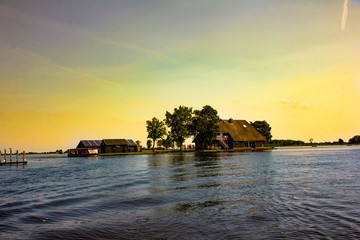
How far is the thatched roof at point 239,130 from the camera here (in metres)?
97.4

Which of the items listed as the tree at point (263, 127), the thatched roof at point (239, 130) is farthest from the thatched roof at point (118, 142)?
the tree at point (263, 127)

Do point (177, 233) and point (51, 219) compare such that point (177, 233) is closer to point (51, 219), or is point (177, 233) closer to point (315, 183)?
point (51, 219)

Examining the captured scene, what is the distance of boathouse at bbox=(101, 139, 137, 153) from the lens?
105000 millimetres

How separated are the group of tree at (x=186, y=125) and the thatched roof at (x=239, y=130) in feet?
25.4

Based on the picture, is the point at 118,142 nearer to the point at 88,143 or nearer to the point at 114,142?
the point at 114,142

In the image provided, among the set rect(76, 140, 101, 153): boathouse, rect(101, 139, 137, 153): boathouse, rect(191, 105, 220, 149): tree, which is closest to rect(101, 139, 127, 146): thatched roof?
rect(101, 139, 137, 153): boathouse

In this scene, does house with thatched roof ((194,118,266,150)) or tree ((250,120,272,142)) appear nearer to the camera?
house with thatched roof ((194,118,266,150))

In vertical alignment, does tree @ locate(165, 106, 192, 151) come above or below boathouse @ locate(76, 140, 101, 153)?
above

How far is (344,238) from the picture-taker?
8.53 m

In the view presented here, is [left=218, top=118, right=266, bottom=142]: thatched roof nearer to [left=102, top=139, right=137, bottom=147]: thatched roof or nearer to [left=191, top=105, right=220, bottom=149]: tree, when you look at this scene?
[left=191, top=105, right=220, bottom=149]: tree

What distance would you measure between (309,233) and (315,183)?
11.7 metres

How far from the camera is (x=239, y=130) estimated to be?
100438 mm

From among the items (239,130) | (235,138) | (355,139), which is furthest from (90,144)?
(355,139)

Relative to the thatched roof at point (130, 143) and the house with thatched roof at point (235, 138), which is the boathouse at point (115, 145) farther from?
the house with thatched roof at point (235, 138)
